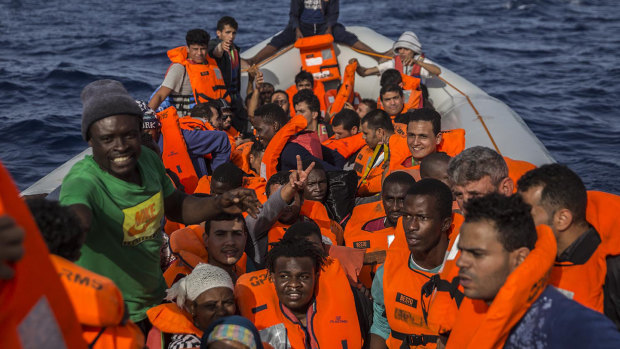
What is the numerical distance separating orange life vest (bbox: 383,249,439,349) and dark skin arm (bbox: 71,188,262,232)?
3.08 ft

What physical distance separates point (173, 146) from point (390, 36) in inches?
503

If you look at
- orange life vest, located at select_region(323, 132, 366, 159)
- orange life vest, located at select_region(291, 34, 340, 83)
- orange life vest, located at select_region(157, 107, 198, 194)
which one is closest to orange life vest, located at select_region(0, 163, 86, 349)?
orange life vest, located at select_region(157, 107, 198, 194)

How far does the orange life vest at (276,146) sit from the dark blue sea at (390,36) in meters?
3.28

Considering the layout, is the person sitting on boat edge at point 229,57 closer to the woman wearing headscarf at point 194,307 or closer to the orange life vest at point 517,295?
the woman wearing headscarf at point 194,307

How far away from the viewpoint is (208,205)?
3078mm

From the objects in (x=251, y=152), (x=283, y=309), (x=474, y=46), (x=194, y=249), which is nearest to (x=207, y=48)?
Answer: (x=251, y=152)

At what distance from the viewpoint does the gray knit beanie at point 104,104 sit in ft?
8.60

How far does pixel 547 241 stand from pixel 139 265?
5.36 ft

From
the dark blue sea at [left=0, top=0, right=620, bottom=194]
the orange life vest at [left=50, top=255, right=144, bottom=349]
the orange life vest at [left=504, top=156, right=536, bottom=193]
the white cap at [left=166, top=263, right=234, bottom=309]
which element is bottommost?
the dark blue sea at [left=0, top=0, right=620, bottom=194]

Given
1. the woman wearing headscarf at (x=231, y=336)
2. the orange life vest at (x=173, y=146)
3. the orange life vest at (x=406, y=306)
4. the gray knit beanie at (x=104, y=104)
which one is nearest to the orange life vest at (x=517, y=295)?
the woman wearing headscarf at (x=231, y=336)

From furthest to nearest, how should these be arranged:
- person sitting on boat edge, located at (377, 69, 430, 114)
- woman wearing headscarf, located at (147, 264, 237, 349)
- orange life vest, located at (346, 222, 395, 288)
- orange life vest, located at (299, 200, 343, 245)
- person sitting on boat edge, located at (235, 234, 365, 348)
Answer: person sitting on boat edge, located at (377, 69, 430, 114) → orange life vest, located at (299, 200, 343, 245) → orange life vest, located at (346, 222, 395, 288) → person sitting on boat edge, located at (235, 234, 365, 348) → woman wearing headscarf, located at (147, 264, 237, 349)

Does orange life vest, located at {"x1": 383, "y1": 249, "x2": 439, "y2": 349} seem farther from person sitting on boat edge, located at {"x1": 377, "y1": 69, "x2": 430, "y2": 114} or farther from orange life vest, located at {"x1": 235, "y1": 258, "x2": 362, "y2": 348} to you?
person sitting on boat edge, located at {"x1": 377, "y1": 69, "x2": 430, "y2": 114}

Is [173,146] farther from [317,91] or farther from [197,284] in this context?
[317,91]

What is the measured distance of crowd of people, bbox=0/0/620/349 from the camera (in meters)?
2.13
